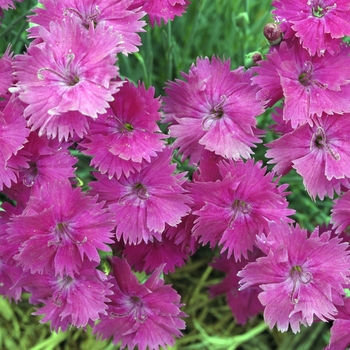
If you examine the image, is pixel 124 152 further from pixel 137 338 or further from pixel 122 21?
pixel 137 338

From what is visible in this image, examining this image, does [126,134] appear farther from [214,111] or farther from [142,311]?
[142,311]

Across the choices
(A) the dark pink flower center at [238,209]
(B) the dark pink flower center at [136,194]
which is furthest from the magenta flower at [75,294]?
(A) the dark pink flower center at [238,209]

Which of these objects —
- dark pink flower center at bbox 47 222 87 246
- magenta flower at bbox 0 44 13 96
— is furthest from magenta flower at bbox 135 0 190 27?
dark pink flower center at bbox 47 222 87 246

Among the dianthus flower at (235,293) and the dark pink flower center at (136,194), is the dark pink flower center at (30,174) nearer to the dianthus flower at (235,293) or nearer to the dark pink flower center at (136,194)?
the dark pink flower center at (136,194)

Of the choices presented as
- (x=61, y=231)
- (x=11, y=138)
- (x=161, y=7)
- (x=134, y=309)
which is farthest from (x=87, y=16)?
(x=134, y=309)

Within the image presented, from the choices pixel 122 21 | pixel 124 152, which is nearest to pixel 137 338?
pixel 124 152

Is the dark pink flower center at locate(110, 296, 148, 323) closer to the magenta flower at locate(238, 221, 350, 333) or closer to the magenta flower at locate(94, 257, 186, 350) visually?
the magenta flower at locate(94, 257, 186, 350)

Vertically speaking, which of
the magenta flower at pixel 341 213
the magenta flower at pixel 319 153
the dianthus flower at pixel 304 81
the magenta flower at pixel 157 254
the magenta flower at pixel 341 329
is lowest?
the magenta flower at pixel 341 329
